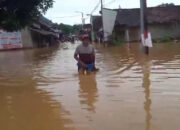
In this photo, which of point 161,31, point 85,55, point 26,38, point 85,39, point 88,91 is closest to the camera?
point 88,91

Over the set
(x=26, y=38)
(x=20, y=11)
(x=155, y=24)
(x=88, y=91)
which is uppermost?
(x=20, y=11)

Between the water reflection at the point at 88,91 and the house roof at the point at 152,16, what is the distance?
37.3 m

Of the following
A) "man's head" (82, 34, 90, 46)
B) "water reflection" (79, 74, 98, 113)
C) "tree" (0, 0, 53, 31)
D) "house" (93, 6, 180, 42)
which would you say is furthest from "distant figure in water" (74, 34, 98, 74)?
"house" (93, 6, 180, 42)

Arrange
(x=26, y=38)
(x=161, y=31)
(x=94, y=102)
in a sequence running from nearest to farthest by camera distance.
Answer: (x=94, y=102)
(x=26, y=38)
(x=161, y=31)

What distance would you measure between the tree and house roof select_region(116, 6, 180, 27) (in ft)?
89.6

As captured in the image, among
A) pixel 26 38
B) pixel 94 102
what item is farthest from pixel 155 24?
pixel 94 102

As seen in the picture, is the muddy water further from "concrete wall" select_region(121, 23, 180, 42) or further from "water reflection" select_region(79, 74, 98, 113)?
"concrete wall" select_region(121, 23, 180, 42)

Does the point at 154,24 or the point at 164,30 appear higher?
the point at 154,24

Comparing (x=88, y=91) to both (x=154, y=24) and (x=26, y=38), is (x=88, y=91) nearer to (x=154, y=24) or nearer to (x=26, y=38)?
(x=26, y=38)

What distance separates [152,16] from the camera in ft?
162

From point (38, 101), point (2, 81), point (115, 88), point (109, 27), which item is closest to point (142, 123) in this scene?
point (38, 101)

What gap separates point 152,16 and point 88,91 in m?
41.0

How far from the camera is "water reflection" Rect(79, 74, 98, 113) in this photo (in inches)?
311

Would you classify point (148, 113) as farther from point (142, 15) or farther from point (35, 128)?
point (142, 15)
